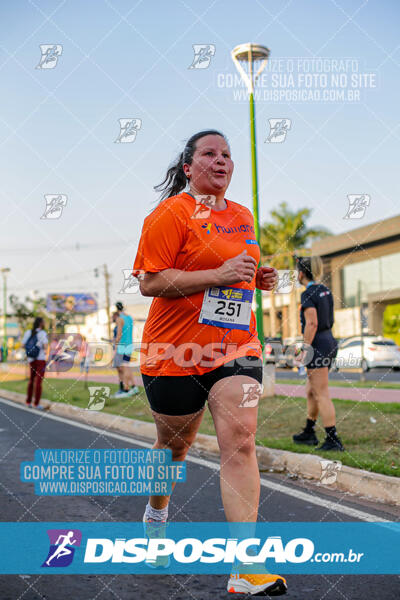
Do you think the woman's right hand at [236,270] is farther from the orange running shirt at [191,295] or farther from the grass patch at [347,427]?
the grass patch at [347,427]

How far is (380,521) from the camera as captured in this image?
4.16 m

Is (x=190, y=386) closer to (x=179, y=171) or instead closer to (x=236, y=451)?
(x=236, y=451)

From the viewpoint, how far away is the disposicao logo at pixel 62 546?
3.42m

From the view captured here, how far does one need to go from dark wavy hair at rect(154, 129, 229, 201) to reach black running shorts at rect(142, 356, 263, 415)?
3.28 feet

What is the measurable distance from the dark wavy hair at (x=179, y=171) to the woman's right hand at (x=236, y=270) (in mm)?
600

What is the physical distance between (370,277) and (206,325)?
41047mm

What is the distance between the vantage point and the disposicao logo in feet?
11.2

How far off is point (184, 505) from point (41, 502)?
98 centimetres

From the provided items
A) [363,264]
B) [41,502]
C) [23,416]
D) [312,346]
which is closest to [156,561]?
[41,502]

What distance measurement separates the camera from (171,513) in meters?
4.38

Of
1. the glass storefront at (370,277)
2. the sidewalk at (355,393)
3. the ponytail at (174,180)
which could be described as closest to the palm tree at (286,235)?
the glass storefront at (370,277)

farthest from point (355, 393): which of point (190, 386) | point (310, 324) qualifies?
point (190, 386)

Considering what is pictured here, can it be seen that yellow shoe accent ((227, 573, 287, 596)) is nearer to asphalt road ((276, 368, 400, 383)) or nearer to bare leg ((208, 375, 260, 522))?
bare leg ((208, 375, 260, 522))

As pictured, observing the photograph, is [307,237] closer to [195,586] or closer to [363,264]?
[363,264]
